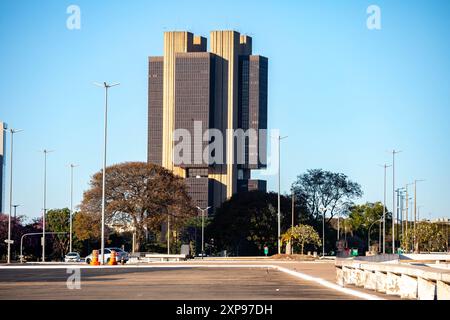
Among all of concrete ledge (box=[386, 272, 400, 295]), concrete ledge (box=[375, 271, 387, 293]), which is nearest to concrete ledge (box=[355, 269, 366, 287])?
concrete ledge (box=[375, 271, 387, 293])

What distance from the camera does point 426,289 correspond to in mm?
22344

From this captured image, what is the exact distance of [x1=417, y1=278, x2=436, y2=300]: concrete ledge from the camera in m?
21.9

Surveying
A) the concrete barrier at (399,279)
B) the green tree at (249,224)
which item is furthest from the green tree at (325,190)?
the concrete barrier at (399,279)

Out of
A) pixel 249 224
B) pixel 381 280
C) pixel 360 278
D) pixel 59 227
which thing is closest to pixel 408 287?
pixel 381 280

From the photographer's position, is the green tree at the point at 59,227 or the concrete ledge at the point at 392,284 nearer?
the concrete ledge at the point at 392,284

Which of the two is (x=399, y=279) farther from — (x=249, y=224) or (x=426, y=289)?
(x=249, y=224)

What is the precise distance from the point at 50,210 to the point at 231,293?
122350mm

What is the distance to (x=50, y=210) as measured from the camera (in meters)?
146

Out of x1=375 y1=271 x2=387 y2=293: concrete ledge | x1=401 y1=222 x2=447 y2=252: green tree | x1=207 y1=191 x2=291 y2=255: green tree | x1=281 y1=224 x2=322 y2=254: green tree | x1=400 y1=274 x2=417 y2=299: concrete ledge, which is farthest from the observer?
x1=207 y1=191 x2=291 y2=255: green tree

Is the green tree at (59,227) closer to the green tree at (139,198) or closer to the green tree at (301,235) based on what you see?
the green tree at (139,198)

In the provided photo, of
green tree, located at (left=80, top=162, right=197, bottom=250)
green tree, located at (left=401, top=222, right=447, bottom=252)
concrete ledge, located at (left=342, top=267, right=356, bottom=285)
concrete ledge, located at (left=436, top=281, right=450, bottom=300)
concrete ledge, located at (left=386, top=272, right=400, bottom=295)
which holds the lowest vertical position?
green tree, located at (left=401, top=222, right=447, bottom=252)

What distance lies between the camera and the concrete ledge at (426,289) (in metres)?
21.9

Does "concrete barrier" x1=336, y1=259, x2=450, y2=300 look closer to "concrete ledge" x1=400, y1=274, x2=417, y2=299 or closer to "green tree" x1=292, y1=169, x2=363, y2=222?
"concrete ledge" x1=400, y1=274, x2=417, y2=299
